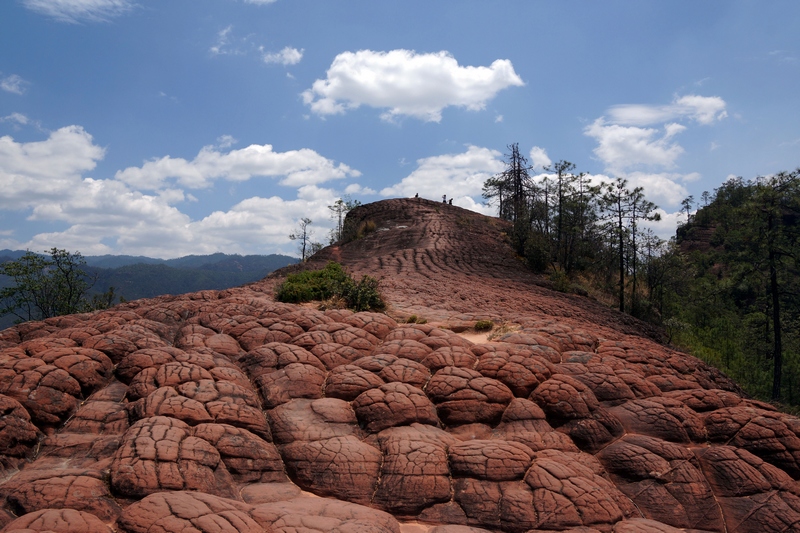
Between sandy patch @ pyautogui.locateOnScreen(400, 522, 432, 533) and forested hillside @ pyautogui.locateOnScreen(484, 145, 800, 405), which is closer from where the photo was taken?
sandy patch @ pyautogui.locateOnScreen(400, 522, 432, 533)

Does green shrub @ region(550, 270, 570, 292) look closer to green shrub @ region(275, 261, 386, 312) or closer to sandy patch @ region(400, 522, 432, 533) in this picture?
green shrub @ region(275, 261, 386, 312)

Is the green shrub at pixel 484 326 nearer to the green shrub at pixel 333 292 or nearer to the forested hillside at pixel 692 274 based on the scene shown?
the green shrub at pixel 333 292

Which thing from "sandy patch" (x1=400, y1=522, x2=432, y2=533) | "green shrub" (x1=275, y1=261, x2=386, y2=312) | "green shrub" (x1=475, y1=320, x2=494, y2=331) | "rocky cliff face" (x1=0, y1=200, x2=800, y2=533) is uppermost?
"green shrub" (x1=275, y1=261, x2=386, y2=312)

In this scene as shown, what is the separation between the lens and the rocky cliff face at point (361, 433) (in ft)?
13.8

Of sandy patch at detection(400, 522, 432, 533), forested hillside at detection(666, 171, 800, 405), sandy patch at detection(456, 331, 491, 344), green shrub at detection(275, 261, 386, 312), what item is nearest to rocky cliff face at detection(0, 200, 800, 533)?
sandy patch at detection(400, 522, 432, 533)

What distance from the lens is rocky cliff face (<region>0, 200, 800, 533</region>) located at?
4.20 metres

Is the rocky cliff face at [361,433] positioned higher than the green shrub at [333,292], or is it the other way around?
the green shrub at [333,292]

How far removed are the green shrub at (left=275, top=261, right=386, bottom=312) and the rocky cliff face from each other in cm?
222

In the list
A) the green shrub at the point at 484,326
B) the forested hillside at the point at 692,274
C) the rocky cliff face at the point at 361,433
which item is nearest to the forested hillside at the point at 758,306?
the forested hillside at the point at 692,274

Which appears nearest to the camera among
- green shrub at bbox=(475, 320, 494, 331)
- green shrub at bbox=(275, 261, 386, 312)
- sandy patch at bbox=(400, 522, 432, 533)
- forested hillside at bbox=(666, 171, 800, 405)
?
sandy patch at bbox=(400, 522, 432, 533)

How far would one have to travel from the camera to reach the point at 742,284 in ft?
55.4

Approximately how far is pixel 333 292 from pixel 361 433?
5.56 metres

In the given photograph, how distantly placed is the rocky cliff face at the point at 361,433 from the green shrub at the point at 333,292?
7.29 ft

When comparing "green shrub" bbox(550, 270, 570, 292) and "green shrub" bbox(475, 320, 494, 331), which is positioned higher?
"green shrub" bbox(550, 270, 570, 292)
